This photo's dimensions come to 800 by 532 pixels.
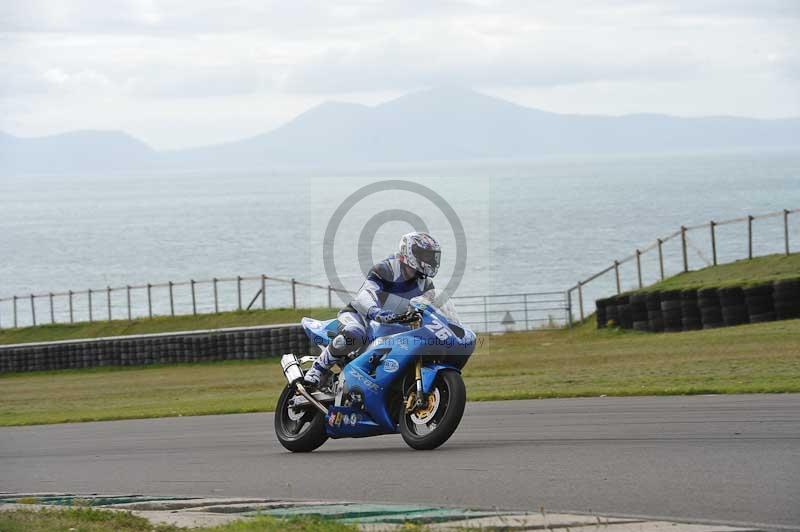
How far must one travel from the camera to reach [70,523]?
309 inches

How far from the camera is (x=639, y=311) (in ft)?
93.2

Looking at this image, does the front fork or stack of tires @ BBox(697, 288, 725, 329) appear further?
stack of tires @ BBox(697, 288, 725, 329)

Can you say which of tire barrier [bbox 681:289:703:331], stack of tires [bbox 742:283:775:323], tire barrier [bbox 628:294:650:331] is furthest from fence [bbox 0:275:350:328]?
stack of tires [bbox 742:283:775:323]

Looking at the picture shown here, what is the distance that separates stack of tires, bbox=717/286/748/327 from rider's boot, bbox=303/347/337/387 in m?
15.6

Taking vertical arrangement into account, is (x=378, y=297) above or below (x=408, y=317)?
above

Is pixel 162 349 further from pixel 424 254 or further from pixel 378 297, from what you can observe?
pixel 424 254

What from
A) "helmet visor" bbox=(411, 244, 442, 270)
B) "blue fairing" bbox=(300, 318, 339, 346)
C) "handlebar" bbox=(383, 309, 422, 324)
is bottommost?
"blue fairing" bbox=(300, 318, 339, 346)

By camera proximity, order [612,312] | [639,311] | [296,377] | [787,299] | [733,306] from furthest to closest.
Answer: [612,312]
[639,311]
[733,306]
[787,299]
[296,377]

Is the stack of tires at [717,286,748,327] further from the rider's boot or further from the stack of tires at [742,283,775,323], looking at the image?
the rider's boot

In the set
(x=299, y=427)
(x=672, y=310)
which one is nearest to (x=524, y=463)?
(x=299, y=427)

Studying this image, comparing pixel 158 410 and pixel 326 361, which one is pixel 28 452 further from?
pixel 158 410

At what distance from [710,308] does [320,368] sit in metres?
16.0

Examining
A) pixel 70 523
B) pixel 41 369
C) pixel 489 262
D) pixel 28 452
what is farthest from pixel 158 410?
pixel 489 262

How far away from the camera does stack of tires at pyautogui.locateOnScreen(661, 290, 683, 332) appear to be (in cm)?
2670
